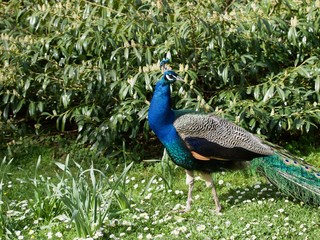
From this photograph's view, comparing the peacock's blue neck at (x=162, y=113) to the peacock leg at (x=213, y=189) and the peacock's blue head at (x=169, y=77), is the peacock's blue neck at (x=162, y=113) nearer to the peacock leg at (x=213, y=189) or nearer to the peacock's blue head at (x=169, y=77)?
the peacock's blue head at (x=169, y=77)

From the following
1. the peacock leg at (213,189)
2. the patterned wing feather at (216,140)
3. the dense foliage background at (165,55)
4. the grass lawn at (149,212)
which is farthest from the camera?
the dense foliage background at (165,55)

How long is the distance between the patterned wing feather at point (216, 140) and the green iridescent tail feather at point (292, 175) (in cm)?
8

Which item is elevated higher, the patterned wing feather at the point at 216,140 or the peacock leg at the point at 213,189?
the patterned wing feather at the point at 216,140

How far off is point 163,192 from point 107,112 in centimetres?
134

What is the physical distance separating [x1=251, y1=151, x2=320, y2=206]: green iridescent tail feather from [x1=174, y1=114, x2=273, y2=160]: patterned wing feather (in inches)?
3.1

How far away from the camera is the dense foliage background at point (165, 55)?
17.8 ft

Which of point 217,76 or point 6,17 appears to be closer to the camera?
point 217,76

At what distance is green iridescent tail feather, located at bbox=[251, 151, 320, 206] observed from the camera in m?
4.44

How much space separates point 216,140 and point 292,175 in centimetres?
58

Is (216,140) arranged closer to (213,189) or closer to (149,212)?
(213,189)

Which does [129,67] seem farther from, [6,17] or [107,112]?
[6,17]

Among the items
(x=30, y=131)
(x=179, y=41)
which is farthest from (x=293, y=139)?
(x=30, y=131)

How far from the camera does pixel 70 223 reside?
3990 millimetres

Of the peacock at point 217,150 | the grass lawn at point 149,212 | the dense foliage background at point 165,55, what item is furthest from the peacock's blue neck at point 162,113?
the dense foliage background at point 165,55
